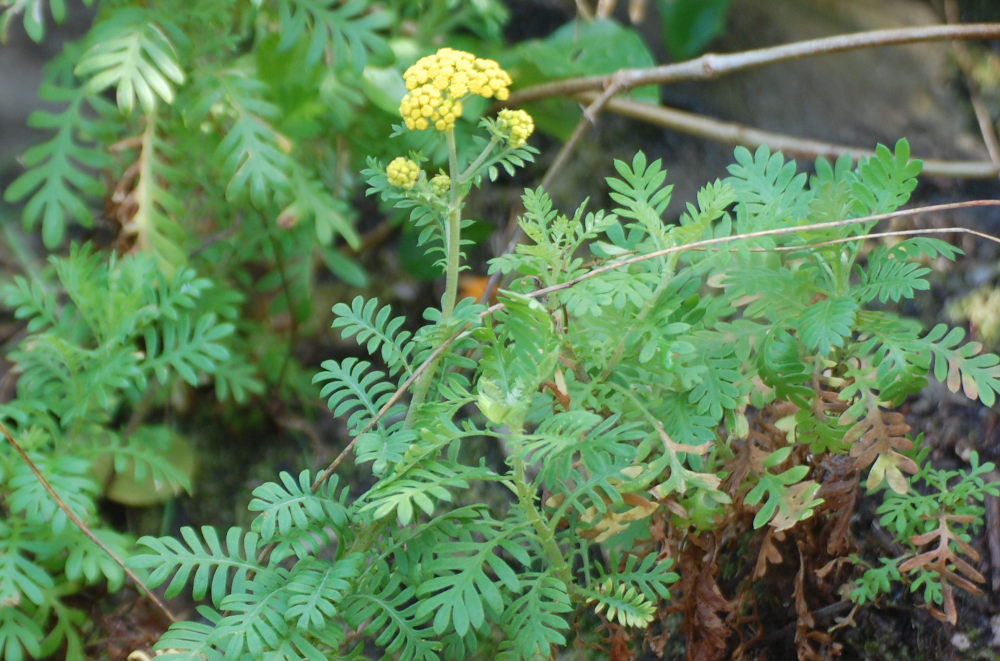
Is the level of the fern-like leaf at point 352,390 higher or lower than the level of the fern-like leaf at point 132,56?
lower

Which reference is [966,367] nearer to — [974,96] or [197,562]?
[197,562]

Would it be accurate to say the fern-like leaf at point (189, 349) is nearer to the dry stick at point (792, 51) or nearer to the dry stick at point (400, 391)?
the dry stick at point (400, 391)

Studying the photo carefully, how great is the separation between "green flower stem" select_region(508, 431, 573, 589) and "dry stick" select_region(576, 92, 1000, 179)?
104cm

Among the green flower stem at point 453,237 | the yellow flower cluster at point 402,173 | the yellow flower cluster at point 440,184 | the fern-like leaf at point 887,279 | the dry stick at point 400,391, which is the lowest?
the fern-like leaf at point 887,279

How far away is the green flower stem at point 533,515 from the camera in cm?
93

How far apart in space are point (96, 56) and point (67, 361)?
52cm

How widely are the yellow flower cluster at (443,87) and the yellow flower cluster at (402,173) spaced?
39 mm

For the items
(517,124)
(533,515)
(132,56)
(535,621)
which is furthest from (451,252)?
(132,56)

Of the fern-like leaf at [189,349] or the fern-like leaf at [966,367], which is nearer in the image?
the fern-like leaf at [966,367]

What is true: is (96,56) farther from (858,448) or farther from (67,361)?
(858,448)

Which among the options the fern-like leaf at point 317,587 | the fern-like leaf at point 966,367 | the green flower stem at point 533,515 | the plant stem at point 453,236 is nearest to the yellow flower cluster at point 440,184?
the plant stem at point 453,236

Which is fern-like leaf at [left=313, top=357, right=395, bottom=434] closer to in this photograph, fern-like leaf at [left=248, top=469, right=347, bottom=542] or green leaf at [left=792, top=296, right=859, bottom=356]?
fern-like leaf at [left=248, top=469, right=347, bottom=542]

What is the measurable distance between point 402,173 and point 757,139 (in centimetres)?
112

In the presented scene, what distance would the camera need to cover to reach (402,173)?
3.03 feet
